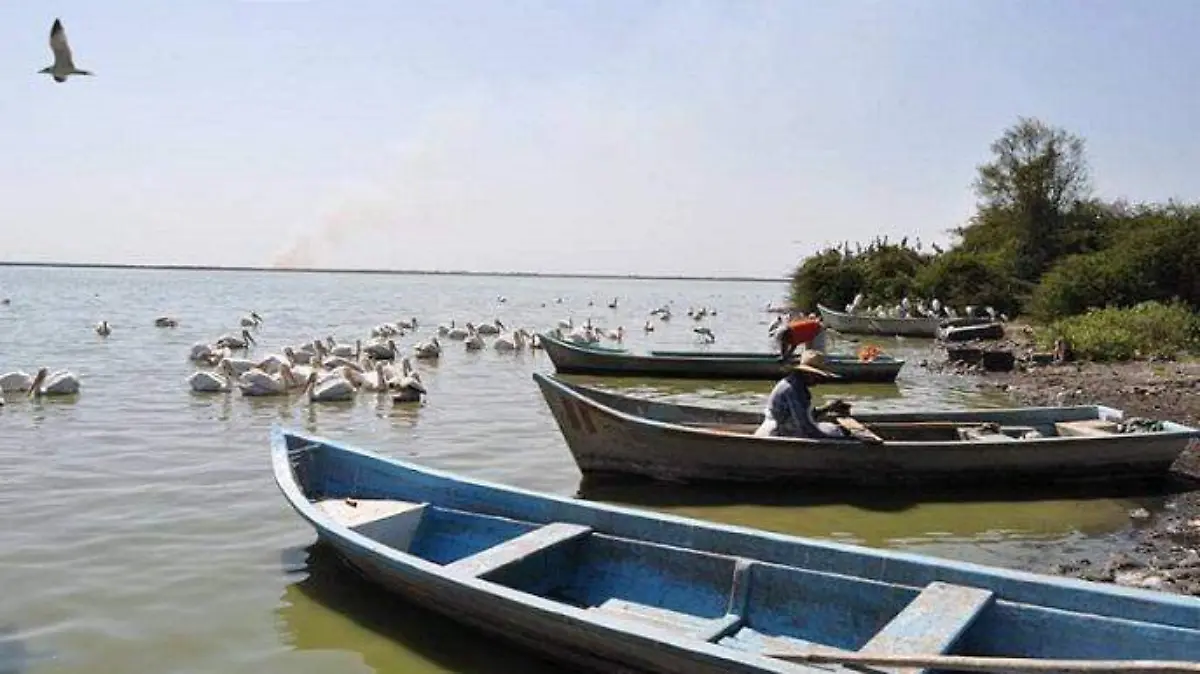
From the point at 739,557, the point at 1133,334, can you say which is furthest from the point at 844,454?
the point at 1133,334

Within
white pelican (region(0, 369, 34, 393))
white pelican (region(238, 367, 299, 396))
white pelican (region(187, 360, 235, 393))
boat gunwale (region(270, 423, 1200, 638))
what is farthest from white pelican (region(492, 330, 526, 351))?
boat gunwale (region(270, 423, 1200, 638))

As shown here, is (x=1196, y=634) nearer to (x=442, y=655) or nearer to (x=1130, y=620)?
(x=1130, y=620)

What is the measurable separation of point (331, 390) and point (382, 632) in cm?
1063

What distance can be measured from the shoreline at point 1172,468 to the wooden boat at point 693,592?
7.99 feet

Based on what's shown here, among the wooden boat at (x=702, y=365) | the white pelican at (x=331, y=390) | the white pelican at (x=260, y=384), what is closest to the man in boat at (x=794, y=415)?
the white pelican at (x=331, y=390)

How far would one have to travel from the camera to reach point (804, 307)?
46906 millimetres

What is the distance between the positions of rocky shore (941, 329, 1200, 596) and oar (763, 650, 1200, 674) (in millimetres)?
3249

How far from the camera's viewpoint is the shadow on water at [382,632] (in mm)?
6043

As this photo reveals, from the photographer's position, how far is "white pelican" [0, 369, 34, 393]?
16.2 metres

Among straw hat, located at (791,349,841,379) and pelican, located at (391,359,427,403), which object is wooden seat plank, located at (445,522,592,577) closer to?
straw hat, located at (791,349,841,379)

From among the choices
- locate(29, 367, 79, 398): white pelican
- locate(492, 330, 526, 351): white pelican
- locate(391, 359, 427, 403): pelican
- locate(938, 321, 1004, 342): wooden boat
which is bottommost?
locate(29, 367, 79, 398): white pelican

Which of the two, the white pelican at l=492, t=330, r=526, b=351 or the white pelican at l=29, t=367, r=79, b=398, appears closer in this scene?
the white pelican at l=29, t=367, r=79, b=398

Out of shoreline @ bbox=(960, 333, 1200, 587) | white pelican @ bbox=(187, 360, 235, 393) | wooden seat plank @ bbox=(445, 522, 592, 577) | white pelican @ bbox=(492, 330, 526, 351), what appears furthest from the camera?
white pelican @ bbox=(492, 330, 526, 351)

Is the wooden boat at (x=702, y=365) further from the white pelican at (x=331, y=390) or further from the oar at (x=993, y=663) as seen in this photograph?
the oar at (x=993, y=663)
